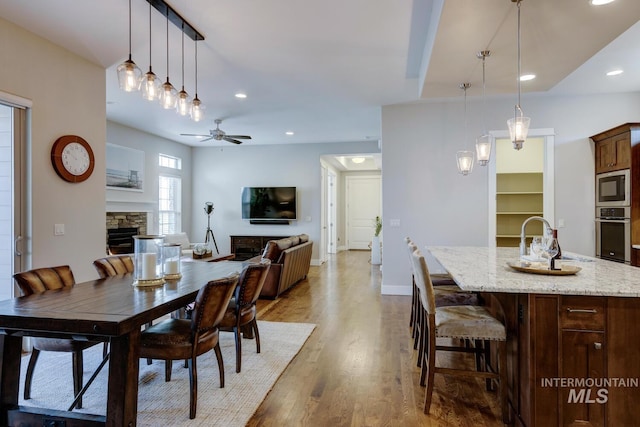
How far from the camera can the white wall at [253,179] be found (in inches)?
332

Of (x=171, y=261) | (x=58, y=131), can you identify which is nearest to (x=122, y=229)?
(x=58, y=131)

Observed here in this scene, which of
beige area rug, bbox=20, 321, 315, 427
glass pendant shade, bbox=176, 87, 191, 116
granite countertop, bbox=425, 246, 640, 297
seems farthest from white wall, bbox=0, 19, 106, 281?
granite countertop, bbox=425, 246, 640, 297

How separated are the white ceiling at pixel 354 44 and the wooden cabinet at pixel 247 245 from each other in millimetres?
3736

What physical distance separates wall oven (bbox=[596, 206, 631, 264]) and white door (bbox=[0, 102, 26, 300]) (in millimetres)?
6426

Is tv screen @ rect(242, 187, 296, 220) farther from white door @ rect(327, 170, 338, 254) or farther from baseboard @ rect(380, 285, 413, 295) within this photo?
baseboard @ rect(380, 285, 413, 295)

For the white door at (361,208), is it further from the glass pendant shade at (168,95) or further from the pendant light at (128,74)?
the pendant light at (128,74)

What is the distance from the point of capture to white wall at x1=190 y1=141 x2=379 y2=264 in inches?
332

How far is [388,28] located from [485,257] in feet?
7.24

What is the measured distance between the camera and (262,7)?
2.89 meters

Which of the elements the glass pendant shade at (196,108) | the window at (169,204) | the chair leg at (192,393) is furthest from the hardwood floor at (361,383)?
the window at (169,204)

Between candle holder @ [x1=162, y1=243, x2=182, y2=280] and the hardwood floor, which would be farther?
candle holder @ [x1=162, y1=243, x2=182, y2=280]

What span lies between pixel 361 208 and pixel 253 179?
14.6 feet

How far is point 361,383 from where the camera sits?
8.66ft

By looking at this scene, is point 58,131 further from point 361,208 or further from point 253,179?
point 361,208
